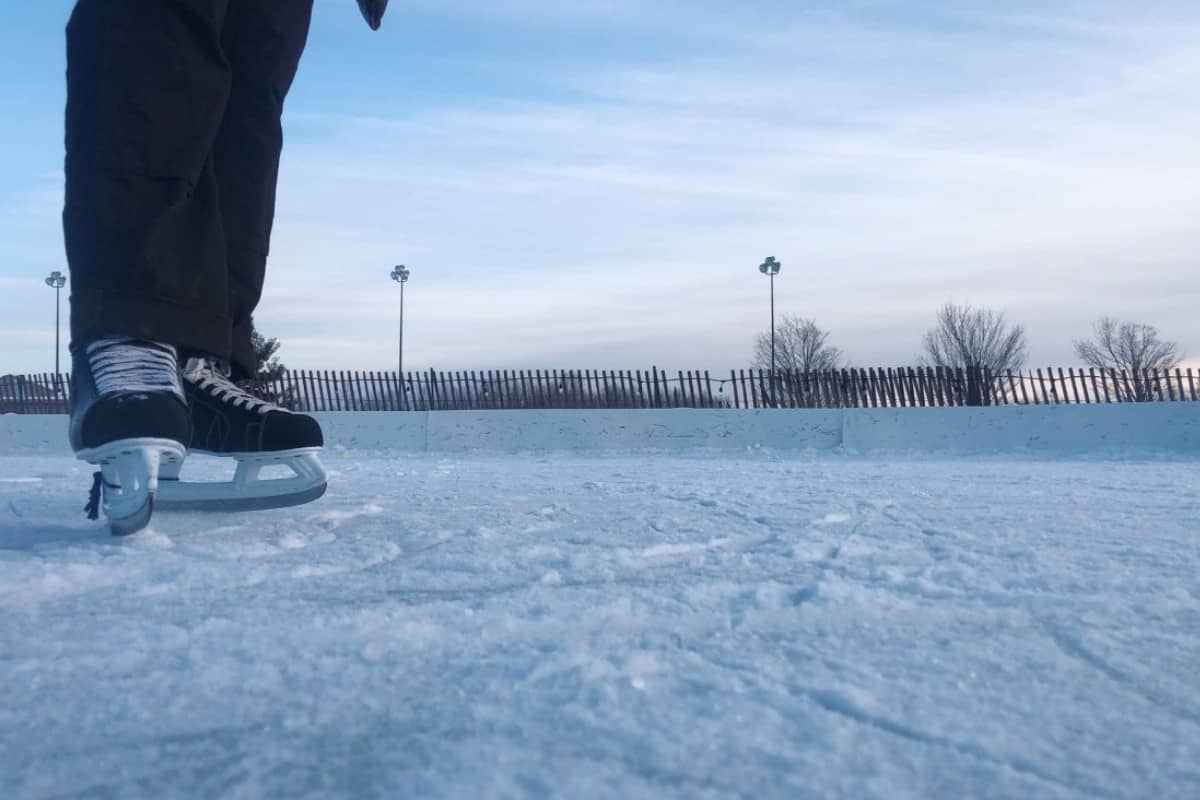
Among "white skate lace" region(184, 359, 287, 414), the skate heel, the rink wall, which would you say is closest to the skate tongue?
"white skate lace" region(184, 359, 287, 414)

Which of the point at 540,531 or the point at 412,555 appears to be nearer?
the point at 412,555

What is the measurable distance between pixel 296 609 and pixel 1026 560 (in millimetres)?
850

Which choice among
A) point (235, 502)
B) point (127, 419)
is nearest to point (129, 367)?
point (127, 419)

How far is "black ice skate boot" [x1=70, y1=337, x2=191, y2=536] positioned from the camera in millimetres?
1239

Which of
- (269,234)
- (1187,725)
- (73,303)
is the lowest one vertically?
(1187,725)

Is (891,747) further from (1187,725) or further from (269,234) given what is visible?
(269,234)

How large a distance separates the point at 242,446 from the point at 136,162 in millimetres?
475

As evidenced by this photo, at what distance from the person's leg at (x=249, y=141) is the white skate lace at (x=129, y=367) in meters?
0.36

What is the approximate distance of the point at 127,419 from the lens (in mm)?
1238

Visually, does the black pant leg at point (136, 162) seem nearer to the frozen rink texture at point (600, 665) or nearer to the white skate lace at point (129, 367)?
the white skate lace at point (129, 367)

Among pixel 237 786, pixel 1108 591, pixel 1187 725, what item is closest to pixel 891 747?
pixel 1187 725

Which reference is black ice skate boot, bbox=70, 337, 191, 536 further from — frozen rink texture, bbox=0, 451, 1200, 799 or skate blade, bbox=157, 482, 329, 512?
skate blade, bbox=157, 482, 329, 512

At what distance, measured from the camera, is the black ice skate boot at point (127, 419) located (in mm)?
1239

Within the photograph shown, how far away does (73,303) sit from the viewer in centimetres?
134
